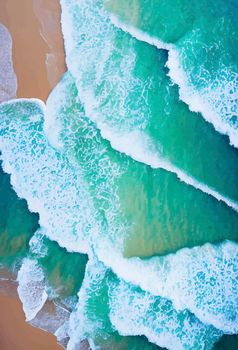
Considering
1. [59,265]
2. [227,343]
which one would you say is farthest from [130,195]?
[227,343]

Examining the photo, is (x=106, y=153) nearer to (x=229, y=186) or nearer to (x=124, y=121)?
(x=124, y=121)

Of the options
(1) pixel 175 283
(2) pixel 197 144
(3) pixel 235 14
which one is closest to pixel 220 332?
(1) pixel 175 283

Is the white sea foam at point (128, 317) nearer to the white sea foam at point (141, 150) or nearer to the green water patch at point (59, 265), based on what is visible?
the green water patch at point (59, 265)

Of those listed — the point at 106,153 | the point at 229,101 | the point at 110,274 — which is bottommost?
the point at 110,274

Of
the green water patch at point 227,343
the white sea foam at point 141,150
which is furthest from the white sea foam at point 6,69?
the green water patch at point 227,343

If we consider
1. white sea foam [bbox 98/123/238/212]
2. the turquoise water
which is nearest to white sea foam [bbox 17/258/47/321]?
the turquoise water

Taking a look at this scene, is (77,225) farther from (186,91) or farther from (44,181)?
(186,91)
